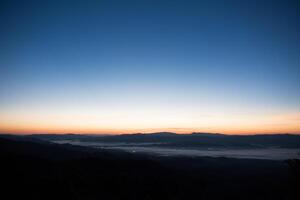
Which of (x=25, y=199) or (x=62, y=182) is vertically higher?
(x=62, y=182)

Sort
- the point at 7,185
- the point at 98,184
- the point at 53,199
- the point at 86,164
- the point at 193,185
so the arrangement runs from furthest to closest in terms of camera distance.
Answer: the point at 86,164 → the point at 193,185 → the point at 98,184 → the point at 7,185 → the point at 53,199

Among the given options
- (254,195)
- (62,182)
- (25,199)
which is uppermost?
(62,182)

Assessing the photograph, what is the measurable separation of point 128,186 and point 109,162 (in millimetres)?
21057

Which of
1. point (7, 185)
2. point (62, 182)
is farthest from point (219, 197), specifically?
point (7, 185)

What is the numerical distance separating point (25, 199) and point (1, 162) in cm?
1893

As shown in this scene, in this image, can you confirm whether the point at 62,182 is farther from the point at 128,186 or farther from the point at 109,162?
the point at 109,162

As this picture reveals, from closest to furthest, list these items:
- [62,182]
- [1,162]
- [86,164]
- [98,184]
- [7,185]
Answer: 1. [62,182]
2. [7,185]
3. [98,184]
4. [1,162]
5. [86,164]

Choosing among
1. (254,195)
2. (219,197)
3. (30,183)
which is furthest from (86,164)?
(254,195)

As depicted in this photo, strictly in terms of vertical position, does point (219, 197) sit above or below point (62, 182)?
below

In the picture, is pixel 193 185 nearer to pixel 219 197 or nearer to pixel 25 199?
pixel 219 197

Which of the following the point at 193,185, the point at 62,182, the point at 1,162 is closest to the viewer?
the point at 62,182

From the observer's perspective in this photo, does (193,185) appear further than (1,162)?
Yes

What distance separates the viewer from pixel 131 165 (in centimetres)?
5350

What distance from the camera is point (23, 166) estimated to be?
39.4 m
